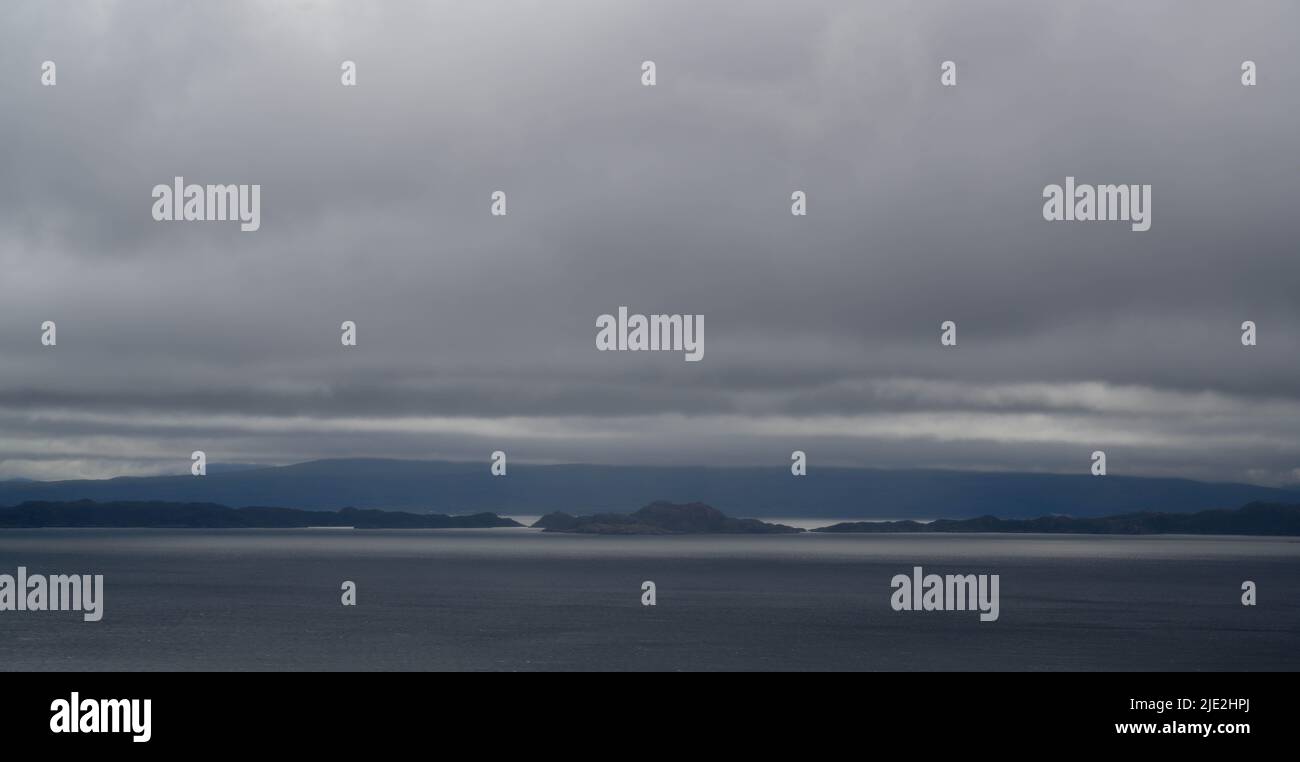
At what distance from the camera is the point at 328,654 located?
4129 inches
